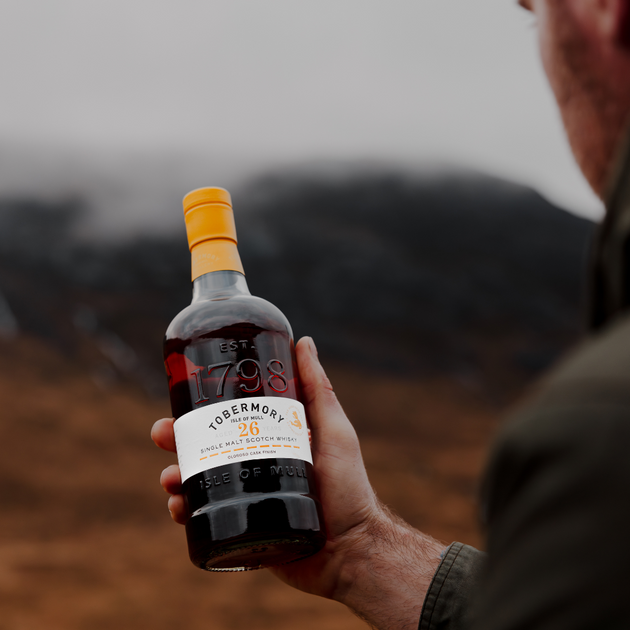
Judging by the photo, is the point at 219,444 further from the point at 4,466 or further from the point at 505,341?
the point at 505,341

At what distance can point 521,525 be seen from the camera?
0.43 m

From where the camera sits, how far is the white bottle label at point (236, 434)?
119 cm

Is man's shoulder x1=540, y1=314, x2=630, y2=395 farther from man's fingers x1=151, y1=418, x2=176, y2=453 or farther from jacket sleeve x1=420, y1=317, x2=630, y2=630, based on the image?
man's fingers x1=151, y1=418, x2=176, y2=453

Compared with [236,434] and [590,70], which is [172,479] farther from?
[590,70]

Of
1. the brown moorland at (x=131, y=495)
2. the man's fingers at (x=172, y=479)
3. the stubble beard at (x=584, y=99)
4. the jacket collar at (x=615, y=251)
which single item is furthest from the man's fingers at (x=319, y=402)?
the brown moorland at (x=131, y=495)

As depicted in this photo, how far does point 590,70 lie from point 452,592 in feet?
3.78

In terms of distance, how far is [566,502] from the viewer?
0.41m

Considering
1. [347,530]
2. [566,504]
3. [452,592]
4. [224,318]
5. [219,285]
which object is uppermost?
[219,285]

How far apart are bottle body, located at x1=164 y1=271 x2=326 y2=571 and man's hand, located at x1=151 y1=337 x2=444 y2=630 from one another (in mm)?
197

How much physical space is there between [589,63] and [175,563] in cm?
726

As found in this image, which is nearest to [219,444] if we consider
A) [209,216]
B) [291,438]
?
[291,438]

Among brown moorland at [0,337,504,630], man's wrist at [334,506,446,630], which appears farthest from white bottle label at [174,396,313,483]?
brown moorland at [0,337,504,630]

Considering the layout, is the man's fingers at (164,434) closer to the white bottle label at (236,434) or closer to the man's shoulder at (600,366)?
the white bottle label at (236,434)

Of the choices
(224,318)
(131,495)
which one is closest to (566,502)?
(224,318)
